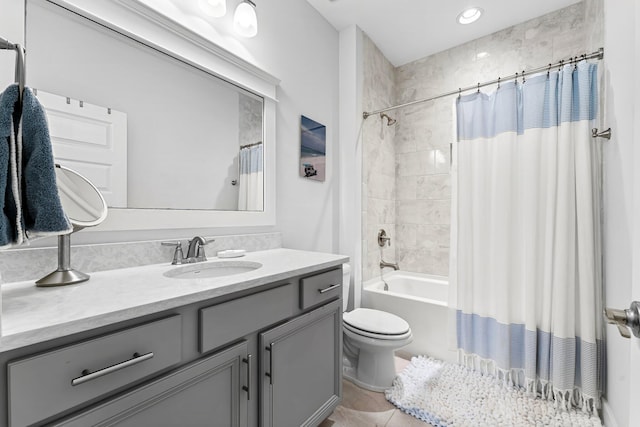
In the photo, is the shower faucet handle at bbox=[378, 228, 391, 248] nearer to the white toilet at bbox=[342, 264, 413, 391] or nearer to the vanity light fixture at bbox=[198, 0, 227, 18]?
the white toilet at bbox=[342, 264, 413, 391]

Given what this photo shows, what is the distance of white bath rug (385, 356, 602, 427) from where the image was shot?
4.76 feet

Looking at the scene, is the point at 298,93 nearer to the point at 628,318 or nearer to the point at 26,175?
the point at 26,175

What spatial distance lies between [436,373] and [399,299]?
1.72 feet

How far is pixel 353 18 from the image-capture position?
2178 millimetres

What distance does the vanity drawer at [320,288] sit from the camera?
116cm

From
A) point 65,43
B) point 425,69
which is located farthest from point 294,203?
point 425,69

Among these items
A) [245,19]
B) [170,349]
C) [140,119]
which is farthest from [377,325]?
[245,19]

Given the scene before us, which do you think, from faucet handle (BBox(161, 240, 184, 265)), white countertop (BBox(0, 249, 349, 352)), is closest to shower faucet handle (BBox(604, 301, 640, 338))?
white countertop (BBox(0, 249, 349, 352))

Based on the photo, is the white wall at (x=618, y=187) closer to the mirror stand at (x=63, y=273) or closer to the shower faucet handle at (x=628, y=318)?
the shower faucet handle at (x=628, y=318)

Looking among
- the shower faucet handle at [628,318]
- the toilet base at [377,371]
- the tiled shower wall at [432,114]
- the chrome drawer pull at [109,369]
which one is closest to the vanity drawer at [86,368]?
the chrome drawer pull at [109,369]

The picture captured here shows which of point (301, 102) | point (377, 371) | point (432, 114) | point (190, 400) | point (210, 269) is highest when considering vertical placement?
point (432, 114)

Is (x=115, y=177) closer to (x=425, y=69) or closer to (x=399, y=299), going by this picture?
(x=399, y=299)

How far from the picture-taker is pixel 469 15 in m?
2.15

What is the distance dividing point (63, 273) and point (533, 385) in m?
2.36
